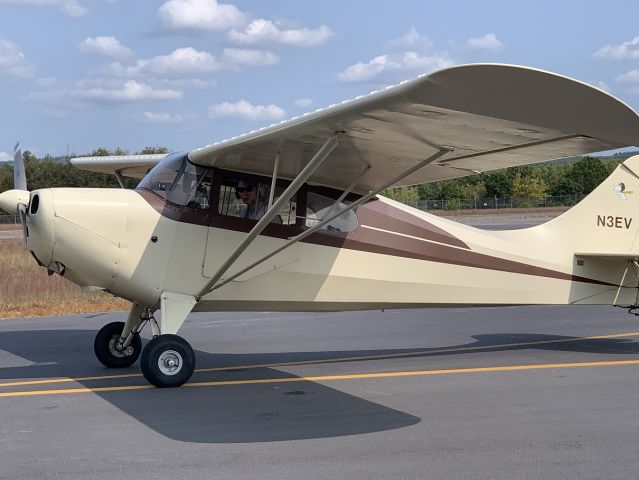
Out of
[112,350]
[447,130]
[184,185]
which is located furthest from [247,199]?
[447,130]

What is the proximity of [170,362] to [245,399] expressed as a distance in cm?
97

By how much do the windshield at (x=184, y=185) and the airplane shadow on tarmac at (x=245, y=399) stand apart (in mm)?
1917

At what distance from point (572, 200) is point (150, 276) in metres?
80.1

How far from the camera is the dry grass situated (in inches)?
614

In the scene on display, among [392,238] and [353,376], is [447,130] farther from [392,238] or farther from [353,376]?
[353,376]

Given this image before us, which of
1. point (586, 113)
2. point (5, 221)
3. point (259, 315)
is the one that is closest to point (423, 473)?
point (586, 113)

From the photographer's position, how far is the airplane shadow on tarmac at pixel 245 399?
247 inches

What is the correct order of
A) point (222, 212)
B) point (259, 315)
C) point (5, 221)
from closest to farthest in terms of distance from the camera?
point (222, 212) < point (259, 315) < point (5, 221)

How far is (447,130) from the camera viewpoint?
657cm

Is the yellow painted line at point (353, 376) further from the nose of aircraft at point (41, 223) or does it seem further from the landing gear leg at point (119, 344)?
the nose of aircraft at point (41, 223)

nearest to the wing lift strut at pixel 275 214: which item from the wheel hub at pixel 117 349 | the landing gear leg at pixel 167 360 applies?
the landing gear leg at pixel 167 360

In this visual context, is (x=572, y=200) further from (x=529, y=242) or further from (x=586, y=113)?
(x=586, y=113)

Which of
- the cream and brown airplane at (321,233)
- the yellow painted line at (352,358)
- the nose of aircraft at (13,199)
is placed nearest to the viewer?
the cream and brown airplane at (321,233)

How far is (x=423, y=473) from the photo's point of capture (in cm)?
512
